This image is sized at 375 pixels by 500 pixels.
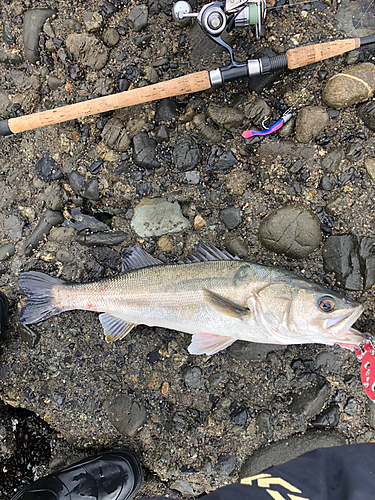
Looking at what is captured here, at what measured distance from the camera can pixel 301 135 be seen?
10.7 ft

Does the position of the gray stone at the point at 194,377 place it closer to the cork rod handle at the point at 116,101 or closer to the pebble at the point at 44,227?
the pebble at the point at 44,227

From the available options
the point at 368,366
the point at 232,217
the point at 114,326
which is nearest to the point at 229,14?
the point at 232,217

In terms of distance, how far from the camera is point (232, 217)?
11.2 ft

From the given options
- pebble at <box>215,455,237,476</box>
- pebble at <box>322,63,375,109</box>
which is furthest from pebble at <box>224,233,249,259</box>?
pebble at <box>215,455,237,476</box>

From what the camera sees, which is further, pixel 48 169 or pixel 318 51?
pixel 48 169

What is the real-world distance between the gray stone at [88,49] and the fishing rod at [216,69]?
0.52 meters

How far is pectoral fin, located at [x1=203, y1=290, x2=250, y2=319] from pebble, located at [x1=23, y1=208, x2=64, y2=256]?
75.4 inches

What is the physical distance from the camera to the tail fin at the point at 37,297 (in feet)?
11.1

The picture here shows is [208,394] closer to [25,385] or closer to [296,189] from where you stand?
[25,385]

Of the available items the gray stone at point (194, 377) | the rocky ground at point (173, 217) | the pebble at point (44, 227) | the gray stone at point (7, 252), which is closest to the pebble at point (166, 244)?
the rocky ground at point (173, 217)

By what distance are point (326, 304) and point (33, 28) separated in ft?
13.2

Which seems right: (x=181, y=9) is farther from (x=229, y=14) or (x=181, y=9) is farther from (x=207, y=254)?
(x=207, y=254)

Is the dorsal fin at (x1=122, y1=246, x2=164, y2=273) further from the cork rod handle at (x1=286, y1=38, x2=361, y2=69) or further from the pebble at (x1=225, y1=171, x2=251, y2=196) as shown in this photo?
the cork rod handle at (x1=286, y1=38, x2=361, y2=69)

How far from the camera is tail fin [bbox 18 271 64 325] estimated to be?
338 cm
